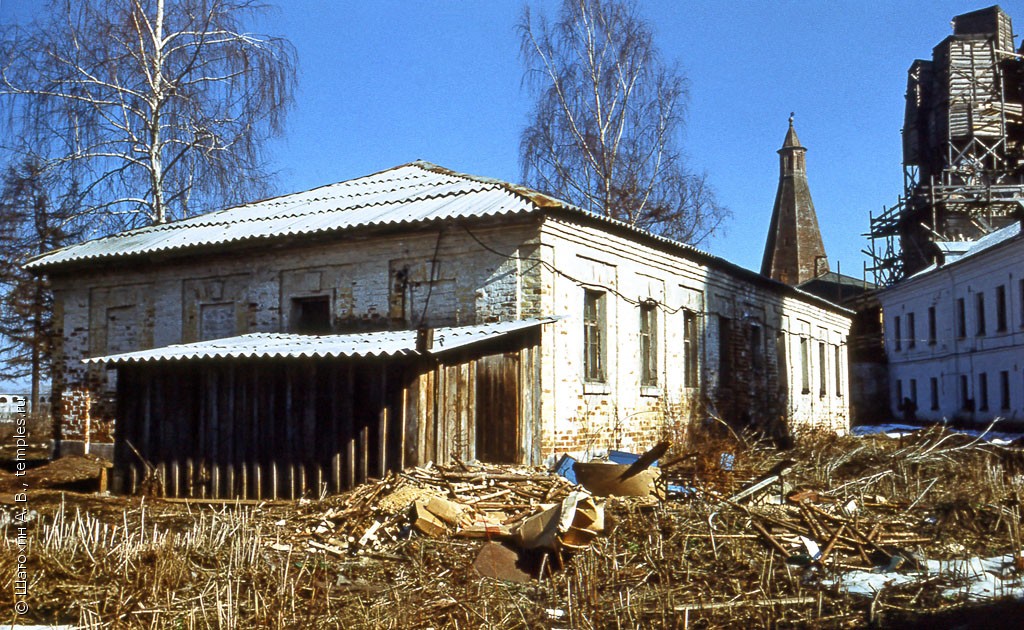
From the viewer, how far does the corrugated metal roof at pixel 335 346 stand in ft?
35.4

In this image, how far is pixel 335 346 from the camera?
11562mm

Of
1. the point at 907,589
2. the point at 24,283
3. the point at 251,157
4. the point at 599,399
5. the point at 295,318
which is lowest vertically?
the point at 907,589

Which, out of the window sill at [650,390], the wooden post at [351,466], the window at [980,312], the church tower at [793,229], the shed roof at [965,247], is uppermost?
the church tower at [793,229]

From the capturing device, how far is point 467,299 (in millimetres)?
13359

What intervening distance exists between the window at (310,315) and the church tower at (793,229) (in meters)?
44.2

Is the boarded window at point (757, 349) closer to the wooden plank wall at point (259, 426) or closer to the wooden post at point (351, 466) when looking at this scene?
the wooden plank wall at point (259, 426)

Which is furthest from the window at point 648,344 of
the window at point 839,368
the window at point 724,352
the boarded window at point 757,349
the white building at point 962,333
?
the white building at point 962,333

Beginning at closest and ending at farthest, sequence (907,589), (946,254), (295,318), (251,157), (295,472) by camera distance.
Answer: (907,589) → (295,472) → (295,318) → (251,157) → (946,254)

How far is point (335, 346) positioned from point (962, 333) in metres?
26.5

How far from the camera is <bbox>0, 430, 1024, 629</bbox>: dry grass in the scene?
5.72 m

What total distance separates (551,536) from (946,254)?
→ 29.6m

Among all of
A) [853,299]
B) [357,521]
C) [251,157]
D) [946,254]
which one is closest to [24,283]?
[251,157]

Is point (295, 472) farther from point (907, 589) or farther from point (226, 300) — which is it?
point (907, 589)

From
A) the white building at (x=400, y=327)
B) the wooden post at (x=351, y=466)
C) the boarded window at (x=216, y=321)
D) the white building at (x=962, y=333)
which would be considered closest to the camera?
the wooden post at (x=351, y=466)
